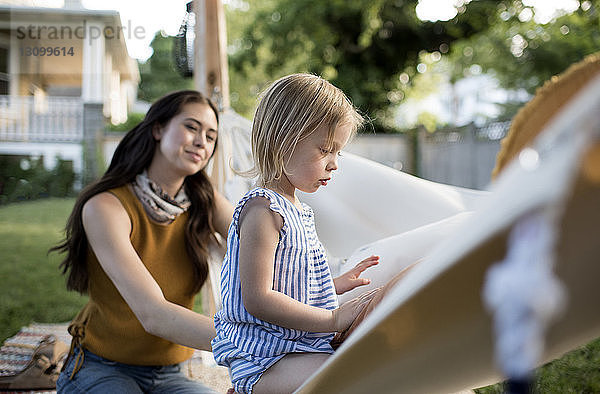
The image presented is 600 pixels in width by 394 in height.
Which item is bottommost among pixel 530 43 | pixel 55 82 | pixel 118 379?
pixel 118 379

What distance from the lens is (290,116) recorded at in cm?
99

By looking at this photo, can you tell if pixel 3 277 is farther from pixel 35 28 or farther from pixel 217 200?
pixel 35 28

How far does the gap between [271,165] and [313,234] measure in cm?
14

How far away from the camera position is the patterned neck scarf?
1.49 meters

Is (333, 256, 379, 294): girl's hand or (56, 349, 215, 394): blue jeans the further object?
Answer: (56, 349, 215, 394): blue jeans

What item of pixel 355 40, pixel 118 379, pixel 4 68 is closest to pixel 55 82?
pixel 4 68

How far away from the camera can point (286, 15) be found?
34.3 feet

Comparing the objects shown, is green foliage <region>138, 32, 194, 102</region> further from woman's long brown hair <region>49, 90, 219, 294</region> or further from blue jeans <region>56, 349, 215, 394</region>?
blue jeans <region>56, 349, 215, 394</region>

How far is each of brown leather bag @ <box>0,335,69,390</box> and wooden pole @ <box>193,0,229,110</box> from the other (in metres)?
1.09

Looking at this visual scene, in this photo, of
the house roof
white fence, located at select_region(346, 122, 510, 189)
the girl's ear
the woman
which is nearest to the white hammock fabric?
the woman

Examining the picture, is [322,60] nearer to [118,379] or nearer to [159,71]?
[118,379]

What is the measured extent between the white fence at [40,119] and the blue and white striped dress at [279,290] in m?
8.71

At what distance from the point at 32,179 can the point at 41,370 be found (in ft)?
24.3

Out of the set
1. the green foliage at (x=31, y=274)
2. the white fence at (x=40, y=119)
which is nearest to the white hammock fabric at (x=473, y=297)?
the green foliage at (x=31, y=274)
